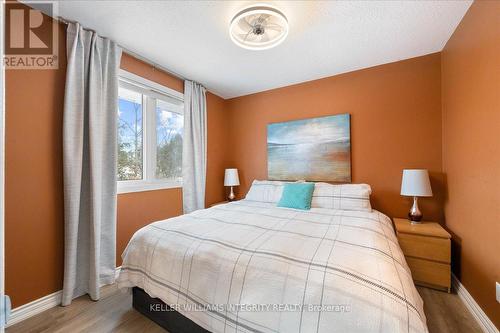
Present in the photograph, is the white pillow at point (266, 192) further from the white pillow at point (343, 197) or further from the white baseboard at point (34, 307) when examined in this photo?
the white baseboard at point (34, 307)

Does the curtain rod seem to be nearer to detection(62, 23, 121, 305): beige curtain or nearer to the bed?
detection(62, 23, 121, 305): beige curtain

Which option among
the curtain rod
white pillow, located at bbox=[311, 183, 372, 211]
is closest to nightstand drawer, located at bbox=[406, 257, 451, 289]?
white pillow, located at bbox=[311, 183, 372, 211]

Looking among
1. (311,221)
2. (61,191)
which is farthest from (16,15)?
(311,221)

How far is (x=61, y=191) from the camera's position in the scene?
1.73 meters

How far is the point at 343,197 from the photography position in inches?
89.4

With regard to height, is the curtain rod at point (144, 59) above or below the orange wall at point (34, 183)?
above

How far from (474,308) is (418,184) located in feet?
3.37

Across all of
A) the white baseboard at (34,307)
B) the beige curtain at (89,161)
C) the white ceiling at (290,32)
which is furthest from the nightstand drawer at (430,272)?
the white baseboard at (34,307)

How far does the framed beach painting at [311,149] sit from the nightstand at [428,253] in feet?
2.99

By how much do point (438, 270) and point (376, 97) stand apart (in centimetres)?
194

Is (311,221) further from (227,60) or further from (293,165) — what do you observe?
(227,60)

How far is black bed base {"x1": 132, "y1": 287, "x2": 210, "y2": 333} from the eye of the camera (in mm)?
1258

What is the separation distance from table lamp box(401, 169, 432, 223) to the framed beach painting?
0.65 metres

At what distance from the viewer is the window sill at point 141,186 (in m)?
2.17
